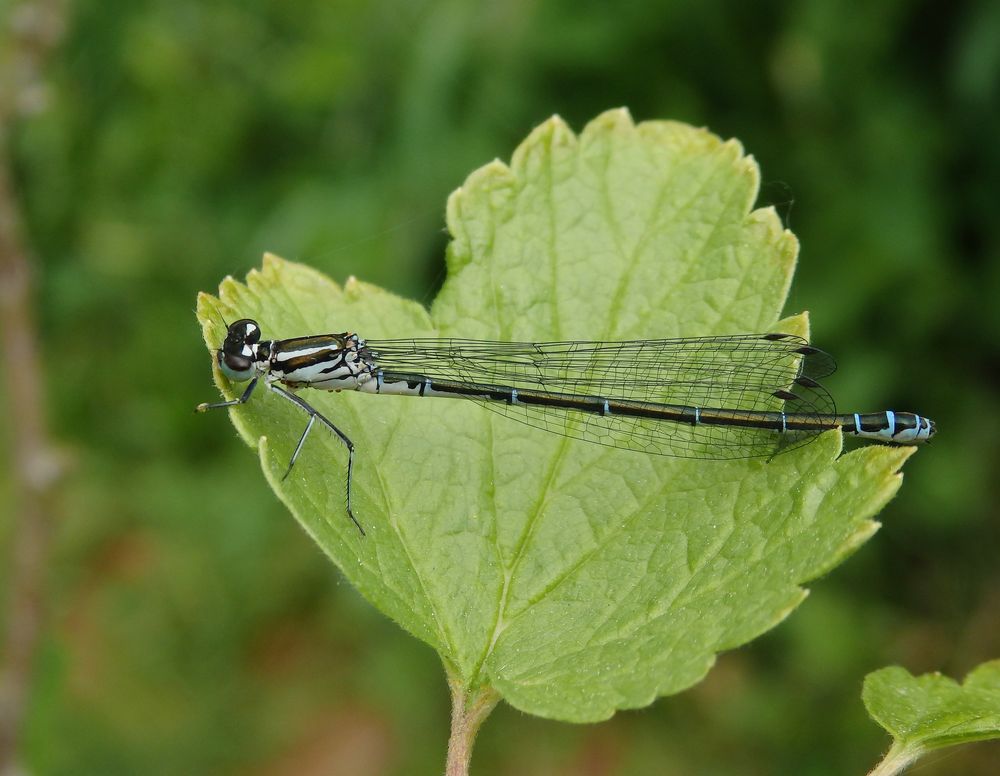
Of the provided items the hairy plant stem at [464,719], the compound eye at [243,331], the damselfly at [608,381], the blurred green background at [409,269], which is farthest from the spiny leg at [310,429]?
the blurred green background at [409,269]

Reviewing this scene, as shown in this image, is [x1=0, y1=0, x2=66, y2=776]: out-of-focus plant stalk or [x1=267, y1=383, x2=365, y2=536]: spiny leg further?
[x1=0, y1=0, x2=66, y2=776]: out-of-focus plant stalk

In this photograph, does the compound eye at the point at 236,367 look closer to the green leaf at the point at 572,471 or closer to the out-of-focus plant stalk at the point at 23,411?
the green leaf at the point at 572,471

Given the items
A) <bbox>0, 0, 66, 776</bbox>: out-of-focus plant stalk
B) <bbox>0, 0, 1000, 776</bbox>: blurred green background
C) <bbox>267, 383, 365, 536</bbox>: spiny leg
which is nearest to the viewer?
<bbox>267, 383, 365, 536</bbox>: spiny leg

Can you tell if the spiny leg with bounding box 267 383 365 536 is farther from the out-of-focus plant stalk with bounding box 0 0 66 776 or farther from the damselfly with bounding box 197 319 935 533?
the out-of-focus plant stalk with bounding box 0 0 66 776

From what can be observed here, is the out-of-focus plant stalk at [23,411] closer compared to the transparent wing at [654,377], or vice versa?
the transparent wing at [654,377]

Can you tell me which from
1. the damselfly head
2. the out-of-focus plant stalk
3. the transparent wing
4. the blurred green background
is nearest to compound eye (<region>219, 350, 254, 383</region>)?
the damselfly head

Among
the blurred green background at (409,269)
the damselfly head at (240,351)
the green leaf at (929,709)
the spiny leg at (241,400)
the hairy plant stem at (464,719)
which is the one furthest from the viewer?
the blurred green background at (409,269)

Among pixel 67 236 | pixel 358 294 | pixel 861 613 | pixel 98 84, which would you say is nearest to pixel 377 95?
pixel 98 84
